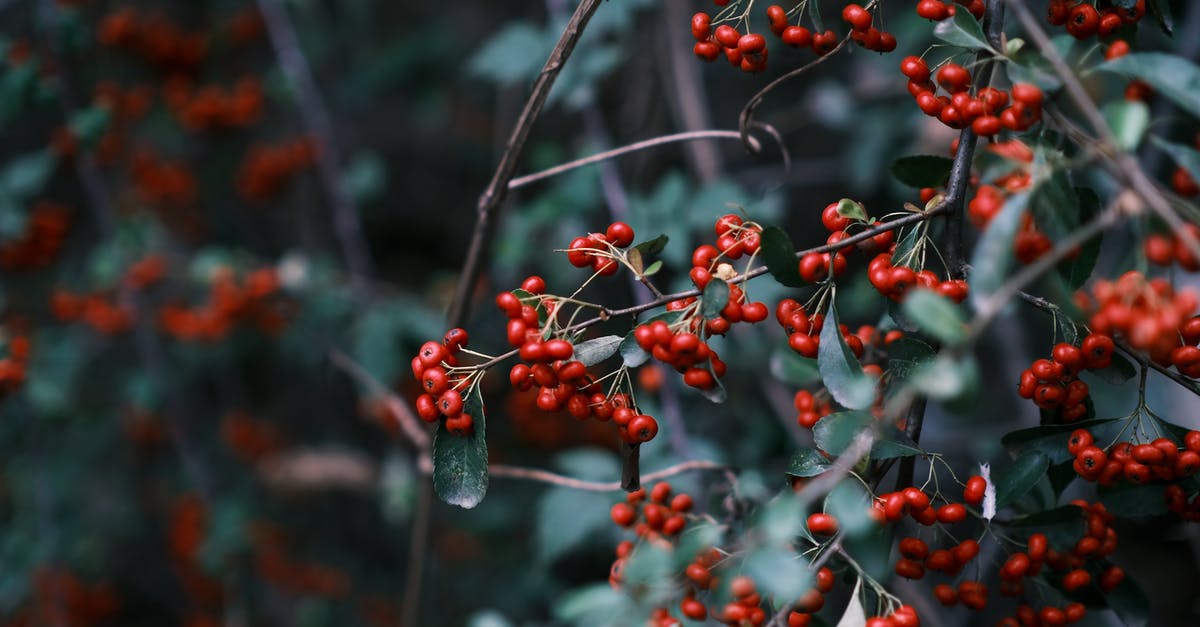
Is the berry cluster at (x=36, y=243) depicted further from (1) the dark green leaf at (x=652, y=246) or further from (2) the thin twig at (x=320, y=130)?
(1) the dark green leaf at (x=652, y=246)

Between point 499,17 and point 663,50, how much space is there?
2.47 m

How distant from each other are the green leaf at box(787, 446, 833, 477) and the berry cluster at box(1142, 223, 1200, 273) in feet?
1.47

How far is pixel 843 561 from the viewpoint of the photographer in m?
1.07

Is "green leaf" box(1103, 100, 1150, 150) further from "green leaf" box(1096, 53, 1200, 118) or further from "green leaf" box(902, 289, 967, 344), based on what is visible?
"green leaf" box(902, 289, 967, 344)

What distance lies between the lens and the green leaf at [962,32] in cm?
93

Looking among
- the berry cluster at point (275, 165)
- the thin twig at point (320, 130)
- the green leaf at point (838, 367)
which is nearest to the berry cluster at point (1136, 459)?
the green leaf at point (838, 367)

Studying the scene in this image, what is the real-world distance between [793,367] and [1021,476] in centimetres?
42

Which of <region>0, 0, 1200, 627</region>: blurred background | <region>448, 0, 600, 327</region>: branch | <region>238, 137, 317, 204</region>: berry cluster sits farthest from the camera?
<region>238, 137, 317, 204</region>: berry cluster

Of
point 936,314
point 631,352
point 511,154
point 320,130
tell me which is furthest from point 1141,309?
point 320,130

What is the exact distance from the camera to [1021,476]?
3.42ft

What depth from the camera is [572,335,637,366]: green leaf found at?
99 cm

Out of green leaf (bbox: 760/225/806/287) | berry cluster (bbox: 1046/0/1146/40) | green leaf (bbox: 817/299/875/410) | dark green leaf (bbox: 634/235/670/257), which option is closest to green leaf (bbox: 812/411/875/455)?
green leaf (bbox: 817/299/875/410)

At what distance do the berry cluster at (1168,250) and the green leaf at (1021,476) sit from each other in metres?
0.38

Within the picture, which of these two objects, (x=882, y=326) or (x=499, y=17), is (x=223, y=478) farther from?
(x=882, y=326)
